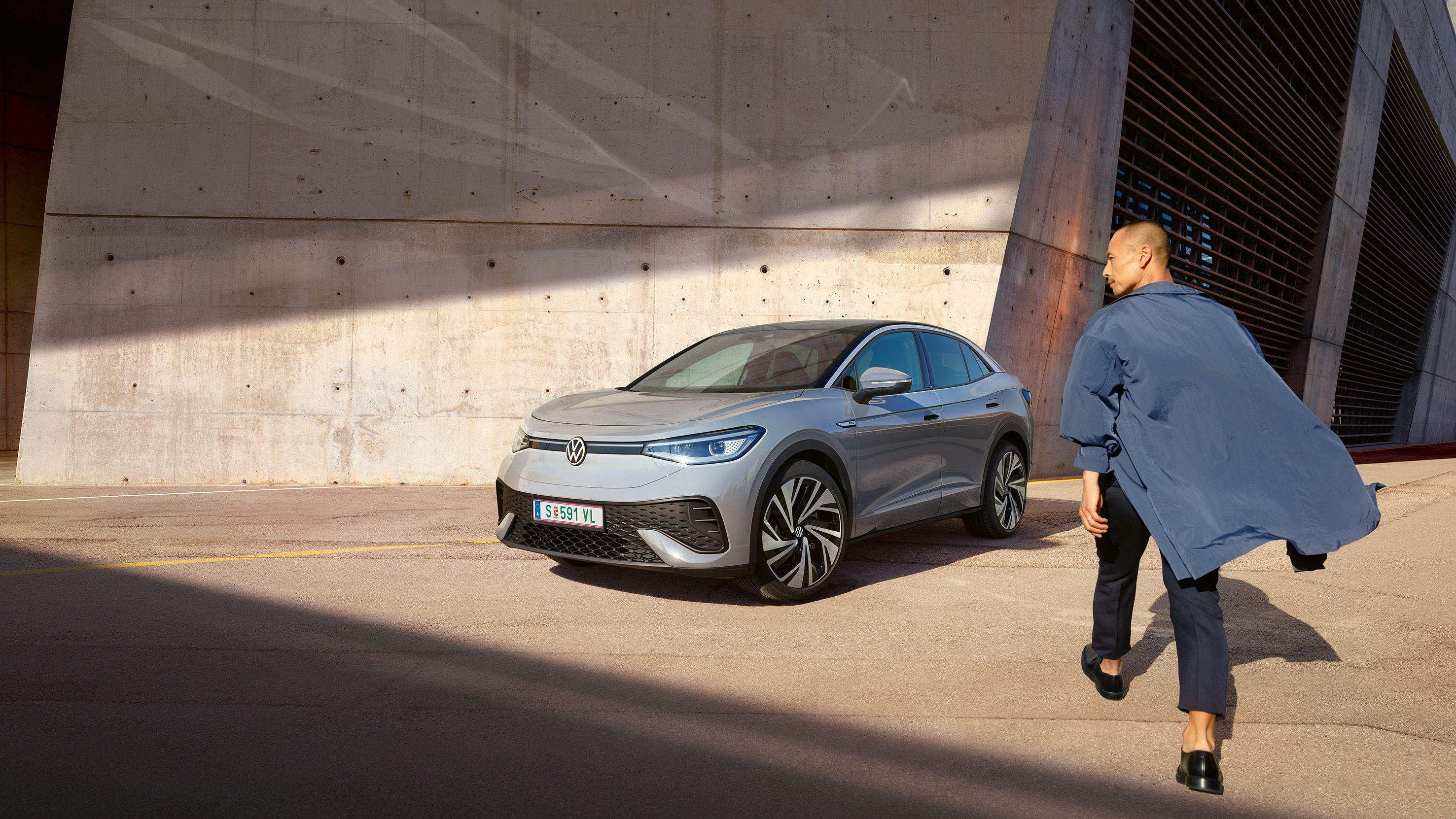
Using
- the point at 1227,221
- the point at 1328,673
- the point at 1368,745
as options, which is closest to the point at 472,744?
the point at 1368,745

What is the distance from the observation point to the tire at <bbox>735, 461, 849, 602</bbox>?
16.6ft

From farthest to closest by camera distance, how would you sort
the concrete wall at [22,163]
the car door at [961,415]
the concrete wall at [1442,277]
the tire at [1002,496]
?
1. the concrete wall at [1442,277]
2. the concrete wall at [22,163]
3. the tire at [1002,496]
4. the car door at [961,415]

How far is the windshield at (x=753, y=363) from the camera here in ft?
19.1

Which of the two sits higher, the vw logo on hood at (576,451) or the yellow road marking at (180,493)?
the vw logo on hood at (576,451)

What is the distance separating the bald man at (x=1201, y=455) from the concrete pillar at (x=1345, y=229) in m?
19.0

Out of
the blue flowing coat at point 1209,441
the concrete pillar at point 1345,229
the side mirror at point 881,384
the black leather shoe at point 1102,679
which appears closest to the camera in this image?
the blue flowing coat at point 1209,441

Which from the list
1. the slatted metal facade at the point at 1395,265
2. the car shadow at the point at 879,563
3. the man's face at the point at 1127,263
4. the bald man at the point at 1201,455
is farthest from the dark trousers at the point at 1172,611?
the slatted metal facade at the point at 1395,265

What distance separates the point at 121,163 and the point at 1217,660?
36.9ft

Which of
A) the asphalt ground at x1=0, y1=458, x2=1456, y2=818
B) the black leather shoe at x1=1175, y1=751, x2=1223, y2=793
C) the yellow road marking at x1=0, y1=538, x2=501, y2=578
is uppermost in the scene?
the black leather shoe at x1=1175, y1=751, x2=1223, y2=793

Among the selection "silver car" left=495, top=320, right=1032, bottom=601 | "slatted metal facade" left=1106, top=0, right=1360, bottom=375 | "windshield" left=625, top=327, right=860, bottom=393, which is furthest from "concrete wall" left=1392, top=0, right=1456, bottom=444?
"windshield" left=625, top=327, right=860, bottom=393

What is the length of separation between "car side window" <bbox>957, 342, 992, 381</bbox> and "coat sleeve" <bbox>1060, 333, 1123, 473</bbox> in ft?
12.5

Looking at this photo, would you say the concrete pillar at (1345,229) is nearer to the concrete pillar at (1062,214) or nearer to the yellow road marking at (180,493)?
the concrete pillar at (1062,214)

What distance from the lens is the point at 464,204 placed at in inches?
416

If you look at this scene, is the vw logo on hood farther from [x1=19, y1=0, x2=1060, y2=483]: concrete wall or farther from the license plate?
[x1=19, y1=0, x2=1060, y2=483]: concrete wall
